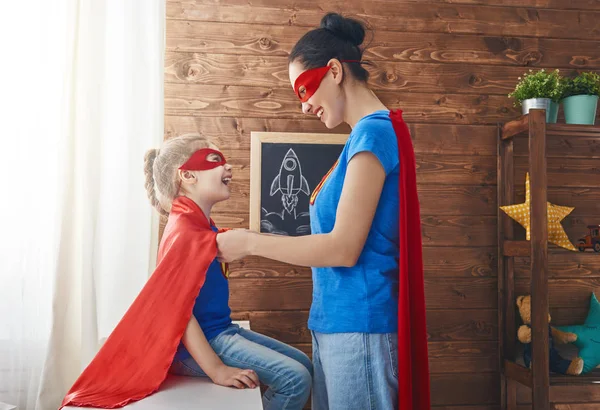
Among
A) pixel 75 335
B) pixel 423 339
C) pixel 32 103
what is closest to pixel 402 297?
pixel 423 339

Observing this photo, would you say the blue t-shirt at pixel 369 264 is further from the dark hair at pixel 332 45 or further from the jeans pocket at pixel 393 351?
the dark hair at pixel 332 45

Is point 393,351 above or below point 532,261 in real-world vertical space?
→ below

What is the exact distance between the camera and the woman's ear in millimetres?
1323

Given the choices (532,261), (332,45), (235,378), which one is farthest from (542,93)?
(235,378)

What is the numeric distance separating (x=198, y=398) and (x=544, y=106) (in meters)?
1.82

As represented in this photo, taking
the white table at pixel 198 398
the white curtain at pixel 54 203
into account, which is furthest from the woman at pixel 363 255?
the white curtain at pixel 54 203

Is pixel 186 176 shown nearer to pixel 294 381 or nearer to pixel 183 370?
pixel 183 370

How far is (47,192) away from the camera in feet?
6.04

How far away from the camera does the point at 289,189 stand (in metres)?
2.27

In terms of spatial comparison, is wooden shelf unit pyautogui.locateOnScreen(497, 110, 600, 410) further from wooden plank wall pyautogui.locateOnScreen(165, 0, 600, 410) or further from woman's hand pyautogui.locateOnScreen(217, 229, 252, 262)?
woman's hand pyautogui.locateOnScreen(217, 229, 252, 262)

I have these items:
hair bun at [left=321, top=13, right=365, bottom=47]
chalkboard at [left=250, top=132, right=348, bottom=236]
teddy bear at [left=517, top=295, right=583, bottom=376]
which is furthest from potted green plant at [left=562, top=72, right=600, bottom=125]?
hair bun at [left=321, top=13, right=365, bottom=47]

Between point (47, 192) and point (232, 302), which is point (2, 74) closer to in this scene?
point (47, 192)

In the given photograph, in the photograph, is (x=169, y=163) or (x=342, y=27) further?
(x=169, y=163)

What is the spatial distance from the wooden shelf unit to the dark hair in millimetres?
1126
